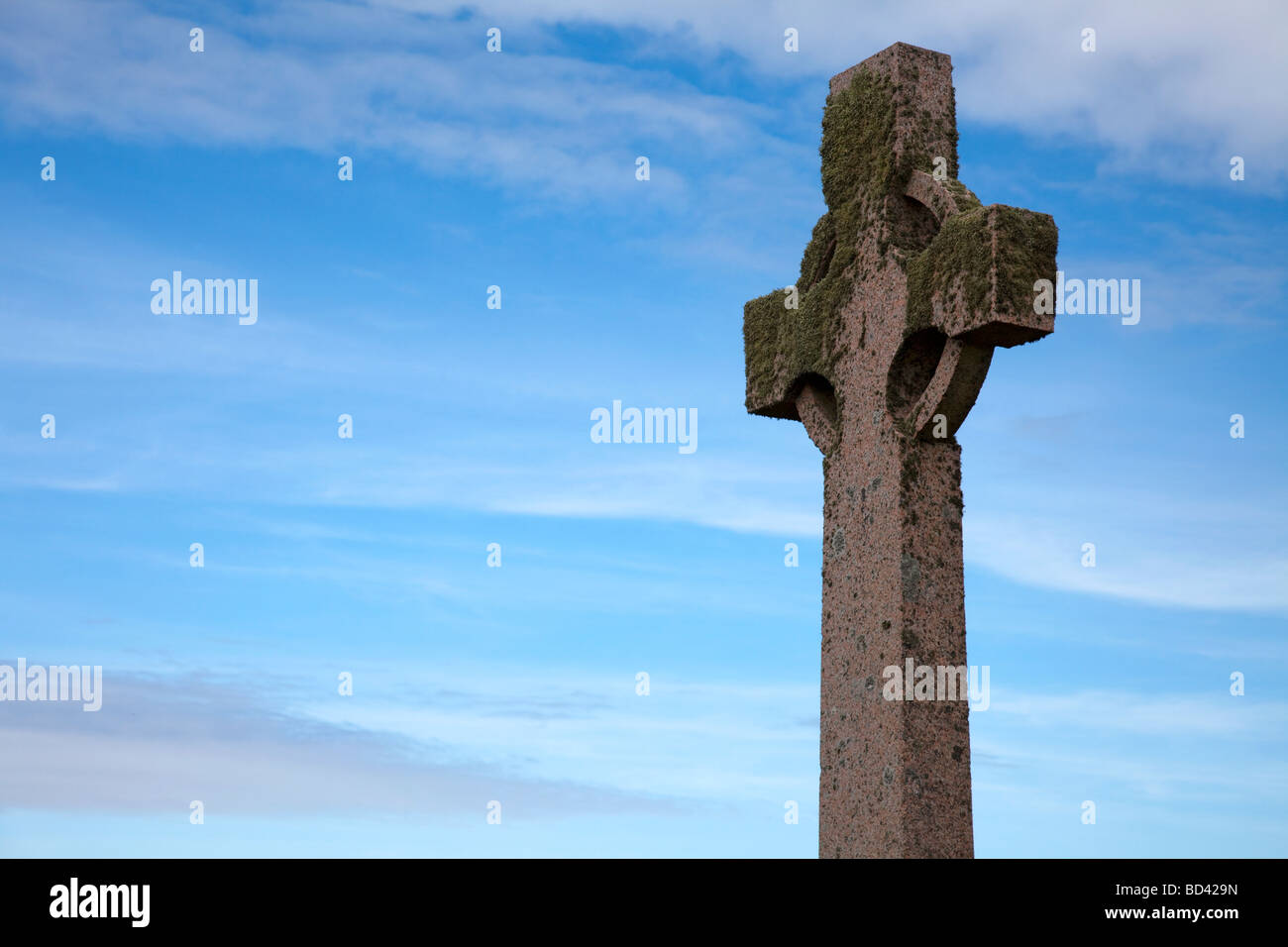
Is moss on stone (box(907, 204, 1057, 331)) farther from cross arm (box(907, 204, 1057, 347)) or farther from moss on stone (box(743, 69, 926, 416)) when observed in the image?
moss on stone (box(743, 69, 926, 416))

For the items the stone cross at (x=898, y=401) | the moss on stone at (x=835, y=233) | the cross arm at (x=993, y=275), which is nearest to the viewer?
the cross arm at (x=993, y=275)

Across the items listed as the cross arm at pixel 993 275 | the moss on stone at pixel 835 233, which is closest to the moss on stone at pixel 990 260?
the cross arm at pixel 993 275

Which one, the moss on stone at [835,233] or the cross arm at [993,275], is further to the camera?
the moss on stone at [835,233]

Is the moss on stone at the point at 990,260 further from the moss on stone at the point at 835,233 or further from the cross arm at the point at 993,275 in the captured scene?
the moss on stone at the point at 835,233

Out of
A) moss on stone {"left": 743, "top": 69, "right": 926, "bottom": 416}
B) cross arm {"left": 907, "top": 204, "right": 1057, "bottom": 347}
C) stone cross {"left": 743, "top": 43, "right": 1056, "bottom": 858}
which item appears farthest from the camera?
moss on stone {"left": 743, "top": 69, "right": 926, "bottom": 416}

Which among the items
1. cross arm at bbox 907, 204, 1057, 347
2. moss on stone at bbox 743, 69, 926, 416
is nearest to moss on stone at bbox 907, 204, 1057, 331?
cross arm at bbox 907, 204, 1057, 347

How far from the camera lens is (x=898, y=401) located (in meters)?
9.65

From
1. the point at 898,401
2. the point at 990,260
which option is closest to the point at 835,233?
the point at 898,401

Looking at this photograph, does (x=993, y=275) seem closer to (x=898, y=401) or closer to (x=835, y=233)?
(x=898, y=401)

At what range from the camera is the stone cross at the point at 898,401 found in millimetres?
8945

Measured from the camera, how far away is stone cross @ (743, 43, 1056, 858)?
352 inches
